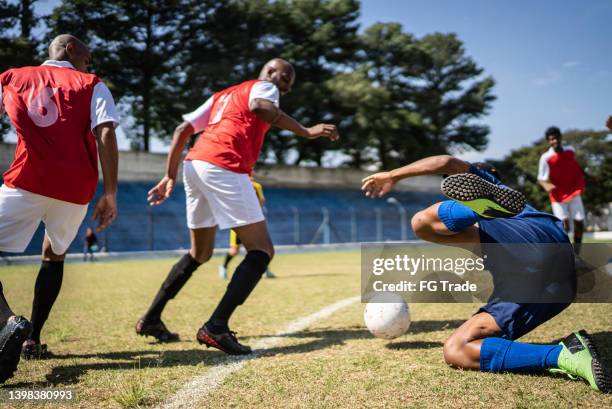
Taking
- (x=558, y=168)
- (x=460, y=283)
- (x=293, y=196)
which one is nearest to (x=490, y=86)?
(x=293, y=196)

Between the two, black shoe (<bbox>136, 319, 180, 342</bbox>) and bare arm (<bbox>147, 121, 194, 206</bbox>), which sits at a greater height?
bare arm (<bbox>147, 121, 194, 206</bbox>)

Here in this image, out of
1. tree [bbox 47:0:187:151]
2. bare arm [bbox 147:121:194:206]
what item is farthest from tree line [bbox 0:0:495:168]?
bare arm [bbox 147:121:194:206]

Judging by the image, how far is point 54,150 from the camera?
328 centimetres

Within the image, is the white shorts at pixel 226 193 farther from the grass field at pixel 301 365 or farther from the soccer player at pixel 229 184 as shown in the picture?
the grass field at pixel 301 365

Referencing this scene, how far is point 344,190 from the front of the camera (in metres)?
A: 40.8

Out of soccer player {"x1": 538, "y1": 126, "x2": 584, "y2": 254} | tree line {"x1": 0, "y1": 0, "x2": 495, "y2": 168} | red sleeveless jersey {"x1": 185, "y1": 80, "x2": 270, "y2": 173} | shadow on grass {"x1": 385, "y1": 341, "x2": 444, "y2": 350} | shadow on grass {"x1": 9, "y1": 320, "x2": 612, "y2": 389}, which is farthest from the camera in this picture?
tree line {"x1": 0, "y1": 0, "x2": 495, "y2": 168}

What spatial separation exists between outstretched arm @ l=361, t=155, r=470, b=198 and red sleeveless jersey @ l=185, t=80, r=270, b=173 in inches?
46.9

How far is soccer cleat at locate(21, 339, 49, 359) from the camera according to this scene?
357cm

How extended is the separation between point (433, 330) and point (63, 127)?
3200mm

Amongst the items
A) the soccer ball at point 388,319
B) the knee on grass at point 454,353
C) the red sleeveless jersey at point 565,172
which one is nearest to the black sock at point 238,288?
the soccer ball at point 388,319

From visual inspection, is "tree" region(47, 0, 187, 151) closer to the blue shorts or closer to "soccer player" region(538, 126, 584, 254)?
"soccer player" region(538, 126, 584, 254)

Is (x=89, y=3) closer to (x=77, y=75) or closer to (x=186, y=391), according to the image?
(x=77, y=75)

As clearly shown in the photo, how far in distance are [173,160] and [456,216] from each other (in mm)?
2330

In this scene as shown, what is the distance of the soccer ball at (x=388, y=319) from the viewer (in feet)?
12.3
